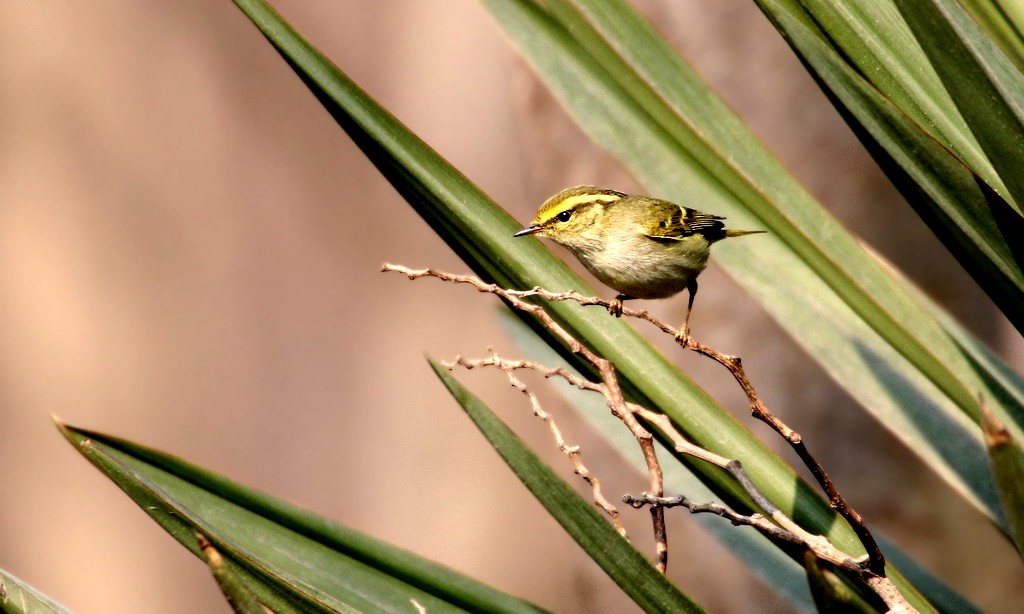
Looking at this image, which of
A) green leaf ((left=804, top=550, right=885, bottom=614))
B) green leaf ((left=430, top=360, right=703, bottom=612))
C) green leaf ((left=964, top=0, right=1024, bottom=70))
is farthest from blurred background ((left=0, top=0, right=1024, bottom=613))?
green leaf ((left=804, top=550, right=885, bottom=614))

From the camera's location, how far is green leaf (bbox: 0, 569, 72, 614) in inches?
27.6

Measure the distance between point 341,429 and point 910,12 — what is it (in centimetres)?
277

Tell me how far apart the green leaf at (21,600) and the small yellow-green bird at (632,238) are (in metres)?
0.94

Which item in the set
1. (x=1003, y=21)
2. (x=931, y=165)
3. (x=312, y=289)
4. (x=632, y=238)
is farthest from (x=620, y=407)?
(x=312, y=289)

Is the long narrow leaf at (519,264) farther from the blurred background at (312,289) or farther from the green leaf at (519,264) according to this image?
the blurred background at (312,289)

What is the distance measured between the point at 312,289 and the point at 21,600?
2.62m

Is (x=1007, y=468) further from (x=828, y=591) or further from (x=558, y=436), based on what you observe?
(x=558, y=436)

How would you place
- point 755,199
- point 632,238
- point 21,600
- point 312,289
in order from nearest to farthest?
point 21,600
point 755,199
point 632,238
point 312,289

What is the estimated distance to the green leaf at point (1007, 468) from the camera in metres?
0.62

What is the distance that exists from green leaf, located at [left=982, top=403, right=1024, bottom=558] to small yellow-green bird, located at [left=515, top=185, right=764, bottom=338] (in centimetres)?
87

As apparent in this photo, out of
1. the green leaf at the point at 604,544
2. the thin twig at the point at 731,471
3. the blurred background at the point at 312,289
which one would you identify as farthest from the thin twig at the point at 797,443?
the blurred background at the point at 312,289

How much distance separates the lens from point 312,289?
10.9 feet

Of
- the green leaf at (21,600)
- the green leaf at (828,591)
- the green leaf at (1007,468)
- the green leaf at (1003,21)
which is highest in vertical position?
the green leaf at (1003,21)

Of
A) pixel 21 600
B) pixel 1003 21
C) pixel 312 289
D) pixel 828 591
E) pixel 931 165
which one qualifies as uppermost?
pixel 312 289
